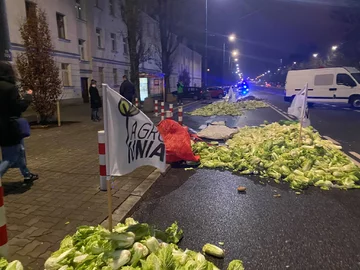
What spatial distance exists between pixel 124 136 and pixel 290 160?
4104 mm

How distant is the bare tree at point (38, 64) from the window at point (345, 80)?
1794 cm

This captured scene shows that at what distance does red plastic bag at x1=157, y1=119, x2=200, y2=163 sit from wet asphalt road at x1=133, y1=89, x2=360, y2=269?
32.9 inches

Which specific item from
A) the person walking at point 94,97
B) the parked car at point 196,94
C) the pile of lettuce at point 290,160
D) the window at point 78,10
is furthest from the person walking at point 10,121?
the parked car at point 196,94

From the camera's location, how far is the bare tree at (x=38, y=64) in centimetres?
1181

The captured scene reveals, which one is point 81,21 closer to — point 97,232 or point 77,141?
point 77,141

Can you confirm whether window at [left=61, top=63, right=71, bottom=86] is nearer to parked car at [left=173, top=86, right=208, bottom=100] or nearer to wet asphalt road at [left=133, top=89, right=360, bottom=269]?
parked car at [left=173, top=86, right=208, bottom=100]

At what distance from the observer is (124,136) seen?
2990 mm

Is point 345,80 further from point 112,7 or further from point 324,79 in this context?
point 112,7

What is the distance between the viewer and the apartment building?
1981 cm

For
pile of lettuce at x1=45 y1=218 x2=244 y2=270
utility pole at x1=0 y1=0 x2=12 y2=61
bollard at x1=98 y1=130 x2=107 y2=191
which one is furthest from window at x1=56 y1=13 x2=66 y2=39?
pile of lettuce at x1=45 y1=218 x2=244 y2=270

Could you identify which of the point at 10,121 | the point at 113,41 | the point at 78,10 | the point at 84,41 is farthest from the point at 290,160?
the point at 113,41

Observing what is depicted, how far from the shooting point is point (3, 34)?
7.36 m

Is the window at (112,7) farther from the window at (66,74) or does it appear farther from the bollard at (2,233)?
the bollard at (2,233)

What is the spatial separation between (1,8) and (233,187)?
7.60 metres
